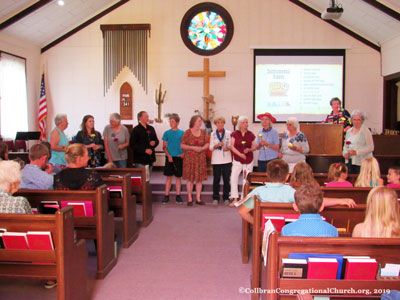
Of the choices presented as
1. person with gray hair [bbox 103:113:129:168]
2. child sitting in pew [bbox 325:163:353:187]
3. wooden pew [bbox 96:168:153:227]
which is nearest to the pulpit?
child sitting in pew [bbox 325:163:353:187]

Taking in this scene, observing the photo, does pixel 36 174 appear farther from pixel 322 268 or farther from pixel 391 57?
pixel 391 57

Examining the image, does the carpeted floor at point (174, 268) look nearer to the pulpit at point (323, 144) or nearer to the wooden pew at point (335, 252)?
the wooden pew at point (335, 252)

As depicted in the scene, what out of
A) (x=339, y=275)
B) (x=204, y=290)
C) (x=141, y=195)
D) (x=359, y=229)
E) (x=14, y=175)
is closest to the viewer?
(x=339, y=275)

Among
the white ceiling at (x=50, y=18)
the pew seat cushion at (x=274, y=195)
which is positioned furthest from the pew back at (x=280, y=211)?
the white ceiling at (x=50, y=18)

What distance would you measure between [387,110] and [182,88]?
193 inches

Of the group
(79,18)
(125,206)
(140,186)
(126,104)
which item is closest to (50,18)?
(79,18)

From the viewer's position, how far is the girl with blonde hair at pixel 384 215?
2.07 meters

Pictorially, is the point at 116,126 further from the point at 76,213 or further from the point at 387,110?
the point at 387,110

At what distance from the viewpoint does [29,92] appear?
28.5 feet

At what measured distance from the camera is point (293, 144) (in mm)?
5203

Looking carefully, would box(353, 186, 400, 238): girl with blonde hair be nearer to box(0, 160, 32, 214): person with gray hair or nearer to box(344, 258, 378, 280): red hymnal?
box(344, 258, 378, 280): red hymnal

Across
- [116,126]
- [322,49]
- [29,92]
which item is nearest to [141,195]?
[116,126]

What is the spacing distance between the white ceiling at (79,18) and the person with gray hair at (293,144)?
138 inches

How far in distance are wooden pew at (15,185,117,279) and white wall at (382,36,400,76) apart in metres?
7.28
